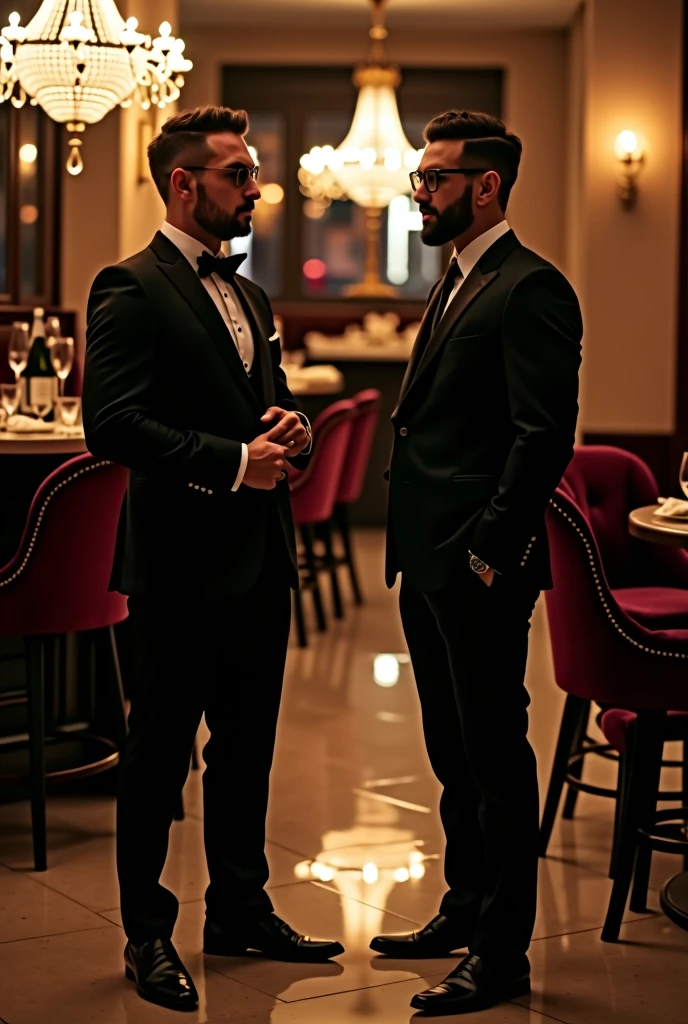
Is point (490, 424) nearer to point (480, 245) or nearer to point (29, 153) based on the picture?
point (480, 245)

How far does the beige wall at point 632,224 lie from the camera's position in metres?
9.61

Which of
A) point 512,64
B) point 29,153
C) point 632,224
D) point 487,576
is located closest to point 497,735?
point 487,576

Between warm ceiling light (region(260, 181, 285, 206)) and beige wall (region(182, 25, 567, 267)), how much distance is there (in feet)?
2.54

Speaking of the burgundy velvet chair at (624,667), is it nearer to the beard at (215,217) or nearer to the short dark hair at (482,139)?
the short dark hair at (482,139)

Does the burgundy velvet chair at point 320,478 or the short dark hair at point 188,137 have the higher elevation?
the short dark hair at point 188,137

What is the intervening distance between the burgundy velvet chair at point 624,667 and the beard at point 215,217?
926mm

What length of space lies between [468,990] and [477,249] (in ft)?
4.49

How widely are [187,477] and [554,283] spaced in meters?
0.75

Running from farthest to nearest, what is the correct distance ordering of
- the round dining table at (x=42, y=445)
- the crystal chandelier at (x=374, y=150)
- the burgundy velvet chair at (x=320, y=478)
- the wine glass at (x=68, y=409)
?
the crystal chandelier at (x=374, y=150) < the burgundy velvet chair at (x=320, y=478) < the wine glass at (x=68, y=409) < the round dining table at (x=42, y=445)

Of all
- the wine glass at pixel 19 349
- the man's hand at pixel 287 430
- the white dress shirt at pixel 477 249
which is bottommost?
the man's hand at pixel 287 430

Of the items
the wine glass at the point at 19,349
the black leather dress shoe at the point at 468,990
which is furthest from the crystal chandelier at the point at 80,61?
the black leather dress shoe at the point at 468,990

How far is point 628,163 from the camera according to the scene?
31.5 ft

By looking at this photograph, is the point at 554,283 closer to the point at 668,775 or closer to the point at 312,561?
the point at 668,775

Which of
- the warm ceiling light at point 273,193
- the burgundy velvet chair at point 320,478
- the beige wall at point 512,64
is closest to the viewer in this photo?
the burgundy velvet chair at point 320,478
